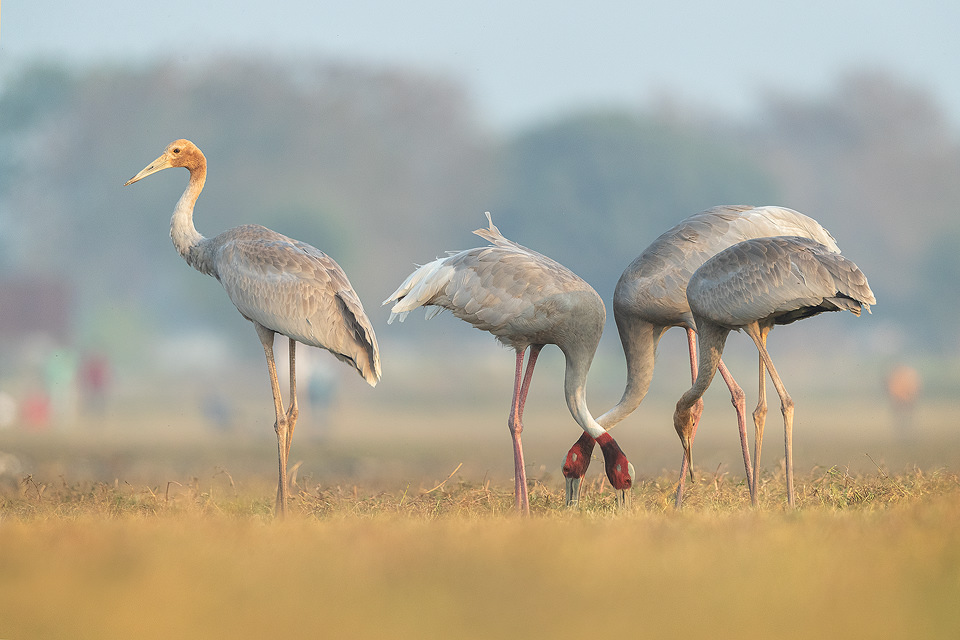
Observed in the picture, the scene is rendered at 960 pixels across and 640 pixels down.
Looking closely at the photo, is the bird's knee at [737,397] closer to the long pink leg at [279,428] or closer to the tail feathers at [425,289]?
the tail feathers at [425,289]

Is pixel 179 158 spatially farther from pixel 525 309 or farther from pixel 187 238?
pixel 525 309

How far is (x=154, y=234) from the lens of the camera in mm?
47750

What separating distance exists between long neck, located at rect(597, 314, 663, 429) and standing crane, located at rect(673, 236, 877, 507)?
0.68 meters

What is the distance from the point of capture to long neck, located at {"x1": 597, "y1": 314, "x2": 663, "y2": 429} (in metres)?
8.62

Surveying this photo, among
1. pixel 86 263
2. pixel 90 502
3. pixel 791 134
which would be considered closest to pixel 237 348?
pixel 86 263

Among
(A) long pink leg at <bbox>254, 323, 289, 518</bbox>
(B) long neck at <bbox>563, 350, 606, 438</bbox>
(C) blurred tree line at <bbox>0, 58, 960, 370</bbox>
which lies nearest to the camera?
(A) long pink leg at <bbox>254, 323, 289, 518</bbox>

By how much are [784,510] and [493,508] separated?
190 centimetres

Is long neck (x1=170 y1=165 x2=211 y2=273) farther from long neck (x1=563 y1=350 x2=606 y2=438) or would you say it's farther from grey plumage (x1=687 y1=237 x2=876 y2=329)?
grey plumage (x1=687 y1=237 x2=876 y2=329)

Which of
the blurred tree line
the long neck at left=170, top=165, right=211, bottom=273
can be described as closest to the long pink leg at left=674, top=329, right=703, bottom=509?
the long neck at left=170, top=165, right=211, bottom=273

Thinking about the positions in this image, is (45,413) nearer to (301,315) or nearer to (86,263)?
(86,263)

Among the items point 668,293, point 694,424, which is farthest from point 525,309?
point 694,424

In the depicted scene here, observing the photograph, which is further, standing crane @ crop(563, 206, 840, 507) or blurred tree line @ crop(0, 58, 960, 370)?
blurred tree line @ crop(0, 58, 960, 370)

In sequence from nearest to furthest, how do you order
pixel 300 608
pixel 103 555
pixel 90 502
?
1. pixel 300 608
2. pixel 103 555
3. pixel 90 502

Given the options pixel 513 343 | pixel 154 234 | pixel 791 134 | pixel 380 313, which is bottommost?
pixel 513 343
